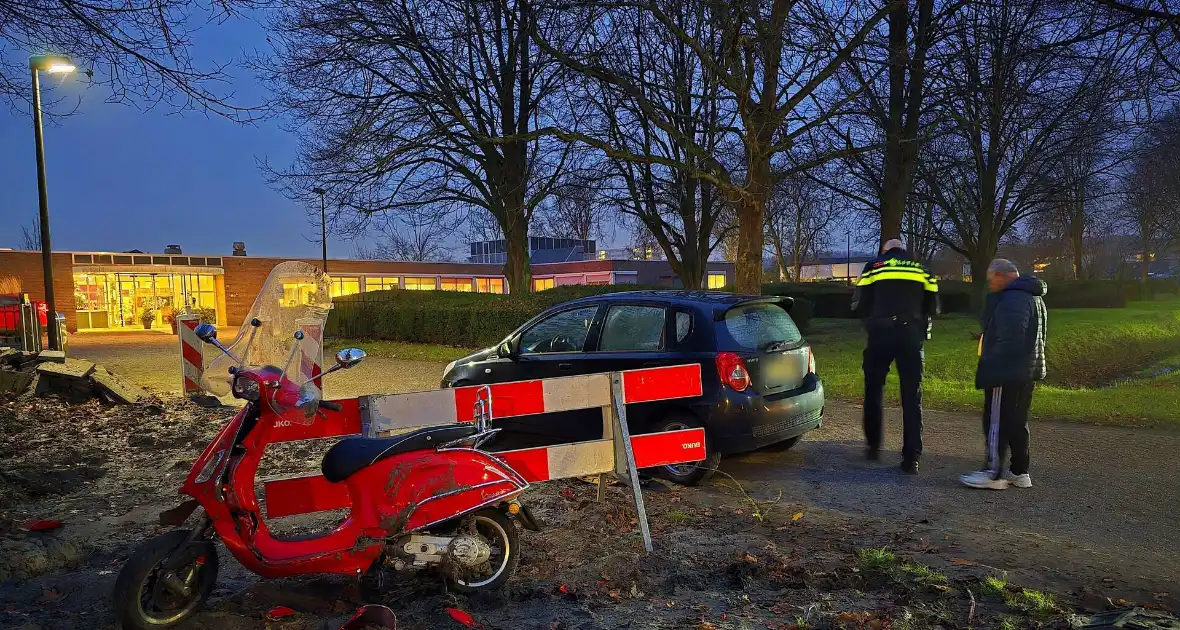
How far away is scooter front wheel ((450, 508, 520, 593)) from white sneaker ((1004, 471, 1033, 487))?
13.2 ft

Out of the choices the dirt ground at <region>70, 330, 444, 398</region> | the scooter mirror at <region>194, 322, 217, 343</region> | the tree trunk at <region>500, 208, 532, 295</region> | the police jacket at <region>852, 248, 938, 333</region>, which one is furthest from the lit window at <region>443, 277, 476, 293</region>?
the scooter mirror at <region>194, 322, 217, 343</region>

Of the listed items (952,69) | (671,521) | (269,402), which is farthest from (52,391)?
(952,69)

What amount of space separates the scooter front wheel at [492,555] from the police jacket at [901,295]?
13.3 feet

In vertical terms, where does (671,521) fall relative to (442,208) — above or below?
below

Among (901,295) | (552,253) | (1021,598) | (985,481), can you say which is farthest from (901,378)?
(552,253)

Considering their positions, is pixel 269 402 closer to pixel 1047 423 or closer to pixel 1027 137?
pixel 1047 423

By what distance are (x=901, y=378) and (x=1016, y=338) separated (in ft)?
3.28

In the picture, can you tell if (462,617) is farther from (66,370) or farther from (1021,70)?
(1021,70)

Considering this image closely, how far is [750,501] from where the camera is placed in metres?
5.07

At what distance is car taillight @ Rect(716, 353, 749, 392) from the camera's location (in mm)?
5328

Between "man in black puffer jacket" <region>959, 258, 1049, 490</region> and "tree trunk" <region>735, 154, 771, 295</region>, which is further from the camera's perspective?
"tree trunk" <region>735, 154, 771, 295</region>

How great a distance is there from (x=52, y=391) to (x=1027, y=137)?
24305 millimetres

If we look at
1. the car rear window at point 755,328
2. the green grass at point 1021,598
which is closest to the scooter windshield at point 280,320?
the car rear window at point 755,328

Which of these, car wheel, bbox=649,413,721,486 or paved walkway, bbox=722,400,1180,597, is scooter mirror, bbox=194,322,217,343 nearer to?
car wheel, bbox=649,413,721,486
